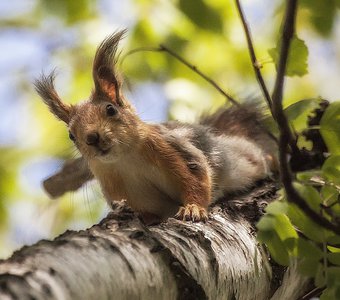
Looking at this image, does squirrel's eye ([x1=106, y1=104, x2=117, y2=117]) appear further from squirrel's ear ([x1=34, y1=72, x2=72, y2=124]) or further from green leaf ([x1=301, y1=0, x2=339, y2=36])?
green leaf ([x1=301, y1=0, x2=339, y2=36])

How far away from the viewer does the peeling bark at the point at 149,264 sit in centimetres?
95

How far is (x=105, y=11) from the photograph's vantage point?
3213 millimetres

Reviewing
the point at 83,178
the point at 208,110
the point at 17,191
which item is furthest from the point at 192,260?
the point at 17,191

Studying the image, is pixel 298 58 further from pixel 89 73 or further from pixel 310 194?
pixel 89 73

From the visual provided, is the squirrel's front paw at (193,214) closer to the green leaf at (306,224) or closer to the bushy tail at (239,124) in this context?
the green leaf at (306,224)

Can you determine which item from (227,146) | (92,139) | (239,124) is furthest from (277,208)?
(239,124)

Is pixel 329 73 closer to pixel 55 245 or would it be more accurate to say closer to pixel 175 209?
pixel 175 209

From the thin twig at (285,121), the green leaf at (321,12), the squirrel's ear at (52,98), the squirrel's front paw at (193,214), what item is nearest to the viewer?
the thin twig at (285,121)

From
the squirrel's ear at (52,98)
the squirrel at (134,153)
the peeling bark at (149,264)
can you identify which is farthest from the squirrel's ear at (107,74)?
the peeling bark at (149,264)

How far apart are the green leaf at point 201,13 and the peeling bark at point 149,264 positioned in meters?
0.75

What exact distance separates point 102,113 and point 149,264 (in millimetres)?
1059

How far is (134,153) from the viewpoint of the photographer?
2.16 meters

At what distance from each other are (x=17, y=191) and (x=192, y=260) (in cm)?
197

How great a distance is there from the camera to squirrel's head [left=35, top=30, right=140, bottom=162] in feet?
6.67
